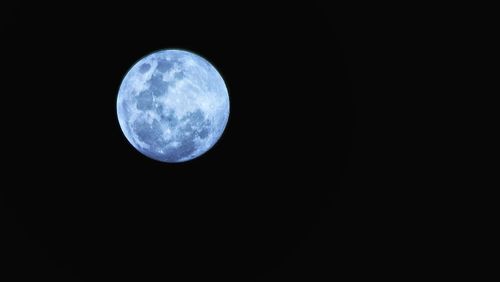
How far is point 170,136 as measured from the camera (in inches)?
127

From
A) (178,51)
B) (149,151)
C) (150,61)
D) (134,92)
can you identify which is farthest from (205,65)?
(149,151)

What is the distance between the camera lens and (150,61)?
3.30 metres

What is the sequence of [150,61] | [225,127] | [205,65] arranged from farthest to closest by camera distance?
[225,127]
[205,65]
[150,61]

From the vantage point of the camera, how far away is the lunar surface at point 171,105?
3.11 metres

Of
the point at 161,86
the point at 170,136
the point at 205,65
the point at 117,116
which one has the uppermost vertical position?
the point at 205,65

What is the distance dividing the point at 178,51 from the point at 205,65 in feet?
1.11

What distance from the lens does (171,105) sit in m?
3.08

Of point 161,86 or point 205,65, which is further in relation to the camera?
point 205,65

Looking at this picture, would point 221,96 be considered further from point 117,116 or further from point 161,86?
point 117,116

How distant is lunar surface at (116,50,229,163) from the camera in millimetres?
3106

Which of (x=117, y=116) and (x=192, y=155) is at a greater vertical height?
(x=117, y=116)

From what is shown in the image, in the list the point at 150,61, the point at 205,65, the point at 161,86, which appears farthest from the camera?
the point at 205,65

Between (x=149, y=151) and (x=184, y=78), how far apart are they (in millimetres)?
912

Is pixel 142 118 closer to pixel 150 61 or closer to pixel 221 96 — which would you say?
pixel 150 61
